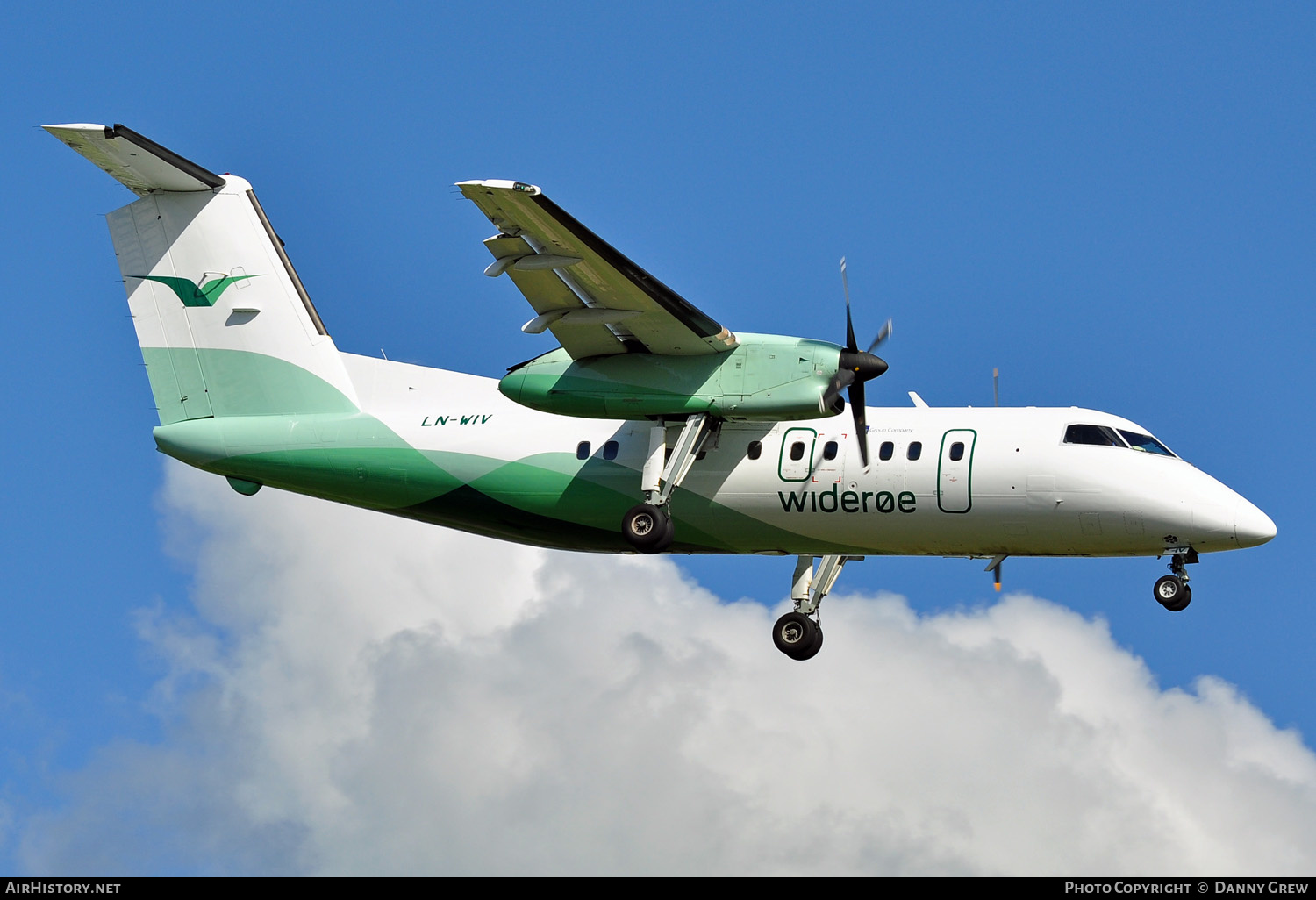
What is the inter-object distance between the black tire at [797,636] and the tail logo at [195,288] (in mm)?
9143

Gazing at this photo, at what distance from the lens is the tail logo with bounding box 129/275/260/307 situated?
78.1ft

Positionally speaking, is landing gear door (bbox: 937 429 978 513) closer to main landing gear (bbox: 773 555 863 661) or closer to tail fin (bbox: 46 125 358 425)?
main landing gear (bbox: 773 555 863 661)

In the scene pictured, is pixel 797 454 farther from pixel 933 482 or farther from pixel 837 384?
pixel 933 482

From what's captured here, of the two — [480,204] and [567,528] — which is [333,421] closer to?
[567,528]

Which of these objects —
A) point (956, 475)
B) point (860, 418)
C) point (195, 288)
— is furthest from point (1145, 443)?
point (195, 288)

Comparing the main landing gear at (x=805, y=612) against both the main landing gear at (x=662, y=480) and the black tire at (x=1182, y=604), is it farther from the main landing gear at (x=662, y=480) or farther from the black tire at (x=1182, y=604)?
the black tire at (x=1182, y=604)

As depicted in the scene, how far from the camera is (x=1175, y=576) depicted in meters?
20.6

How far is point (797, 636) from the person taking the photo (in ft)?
77.4

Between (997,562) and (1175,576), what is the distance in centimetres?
259

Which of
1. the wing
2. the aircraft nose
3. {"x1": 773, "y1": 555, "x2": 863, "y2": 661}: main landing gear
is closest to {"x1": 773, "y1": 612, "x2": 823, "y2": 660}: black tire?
{"x1": 773, "y1": 555, "x2": 863, "y2": 661}: main landing gear

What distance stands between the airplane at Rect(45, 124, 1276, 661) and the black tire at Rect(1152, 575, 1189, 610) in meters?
0.05

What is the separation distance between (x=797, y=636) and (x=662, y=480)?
12.4 ft

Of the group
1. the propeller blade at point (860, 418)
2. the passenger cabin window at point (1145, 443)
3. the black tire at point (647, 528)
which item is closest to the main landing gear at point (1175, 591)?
the passenger cabin window at point (1145, 443)
